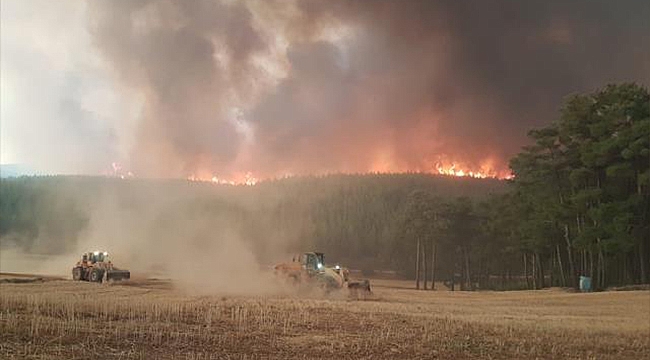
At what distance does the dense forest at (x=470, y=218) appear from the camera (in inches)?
2137

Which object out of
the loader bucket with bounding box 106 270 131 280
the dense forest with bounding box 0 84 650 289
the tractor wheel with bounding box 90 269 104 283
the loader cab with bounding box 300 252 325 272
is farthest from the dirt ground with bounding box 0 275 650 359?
the dense forest with bounding box 0 84 650 289

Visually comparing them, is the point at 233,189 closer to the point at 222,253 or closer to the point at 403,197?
the point at 222,253

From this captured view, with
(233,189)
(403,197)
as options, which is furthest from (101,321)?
(403,197)

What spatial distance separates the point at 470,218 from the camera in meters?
86.6

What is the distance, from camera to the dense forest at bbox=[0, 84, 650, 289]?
54281 millimetres

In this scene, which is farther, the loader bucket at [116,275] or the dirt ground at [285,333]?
the loader bucket at [116,275]

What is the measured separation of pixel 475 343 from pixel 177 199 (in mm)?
66718

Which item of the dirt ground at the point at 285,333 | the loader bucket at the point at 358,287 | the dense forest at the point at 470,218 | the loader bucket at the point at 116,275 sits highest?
the dense forest at the point at 470,218

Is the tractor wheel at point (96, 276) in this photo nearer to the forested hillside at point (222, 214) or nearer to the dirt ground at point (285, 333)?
the forested hillside at point (222, 214)

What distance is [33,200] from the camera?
5443 inches

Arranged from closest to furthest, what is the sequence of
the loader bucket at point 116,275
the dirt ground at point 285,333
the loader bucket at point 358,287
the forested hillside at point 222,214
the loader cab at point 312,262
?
the dirt ground at point 285,333
the loader bucket at point 358,287
the loader cab at point 312,262
the loader bucket at point 116,275
the forested hillside at point 222,214

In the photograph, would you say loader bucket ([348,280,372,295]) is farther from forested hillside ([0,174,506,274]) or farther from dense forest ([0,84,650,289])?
forested hillside ([0,174,506,274])

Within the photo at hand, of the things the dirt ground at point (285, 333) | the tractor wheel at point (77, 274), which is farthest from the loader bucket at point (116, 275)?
the dirt ground at point (285, 333)

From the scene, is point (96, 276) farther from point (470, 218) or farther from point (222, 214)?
point (470, 218)
